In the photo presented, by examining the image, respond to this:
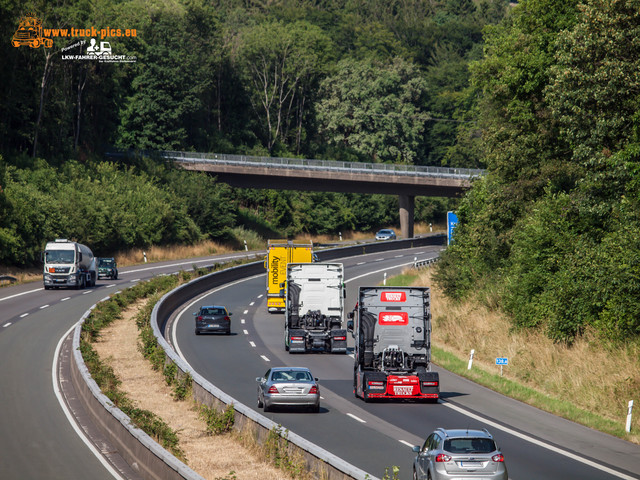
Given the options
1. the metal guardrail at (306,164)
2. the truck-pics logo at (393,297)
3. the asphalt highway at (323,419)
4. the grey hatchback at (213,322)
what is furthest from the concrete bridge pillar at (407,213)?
the truck-pics logo at (393,297)

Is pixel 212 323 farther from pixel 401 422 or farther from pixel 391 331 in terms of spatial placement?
pixel 401 422

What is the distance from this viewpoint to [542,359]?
33156mm

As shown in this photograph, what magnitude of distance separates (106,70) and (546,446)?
285 feet

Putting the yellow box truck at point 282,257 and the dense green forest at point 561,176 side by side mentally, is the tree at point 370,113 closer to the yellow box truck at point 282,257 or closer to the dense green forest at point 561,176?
the dense green forest at point 561,176

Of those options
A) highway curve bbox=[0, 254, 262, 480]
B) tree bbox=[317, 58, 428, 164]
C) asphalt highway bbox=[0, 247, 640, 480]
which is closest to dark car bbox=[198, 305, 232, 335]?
asphalt highway bbox=[0, 247, 640, 480]

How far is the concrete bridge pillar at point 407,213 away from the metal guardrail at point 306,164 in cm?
381

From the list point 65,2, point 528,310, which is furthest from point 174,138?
point 528,310

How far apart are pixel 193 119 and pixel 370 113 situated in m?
31.1

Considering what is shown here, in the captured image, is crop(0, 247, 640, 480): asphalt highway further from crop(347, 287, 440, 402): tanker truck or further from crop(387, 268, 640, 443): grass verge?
crop(347, 287, 440, 402): tanker truck

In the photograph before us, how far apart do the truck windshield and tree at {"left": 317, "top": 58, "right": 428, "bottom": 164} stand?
81.9 metres

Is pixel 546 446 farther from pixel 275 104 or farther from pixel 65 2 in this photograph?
pixel 275 104

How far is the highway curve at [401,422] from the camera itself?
19.2 meters

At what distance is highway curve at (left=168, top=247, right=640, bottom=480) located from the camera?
1922 cm

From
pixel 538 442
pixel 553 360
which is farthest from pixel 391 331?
pixel 553 360
